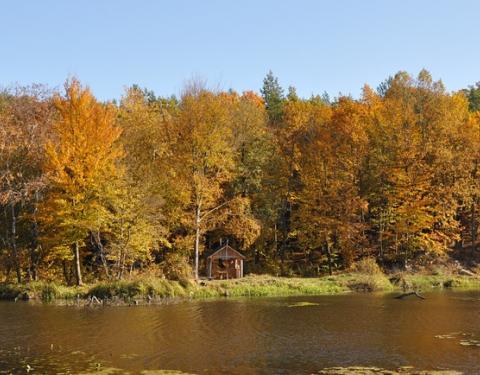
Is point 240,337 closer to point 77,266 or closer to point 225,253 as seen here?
point 77,266

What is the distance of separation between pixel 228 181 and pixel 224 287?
16830 mm

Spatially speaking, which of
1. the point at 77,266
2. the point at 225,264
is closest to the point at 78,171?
the point at 77,266

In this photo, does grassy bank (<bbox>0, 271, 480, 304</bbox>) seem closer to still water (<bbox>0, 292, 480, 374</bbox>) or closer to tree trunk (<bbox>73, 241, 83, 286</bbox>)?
tree trunk (<bbox>73, 241, 83, 286</bbox>)

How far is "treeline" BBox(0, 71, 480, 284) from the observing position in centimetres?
4472

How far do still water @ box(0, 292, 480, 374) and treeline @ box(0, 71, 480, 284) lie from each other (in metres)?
10.7

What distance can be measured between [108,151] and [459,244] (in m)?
38.6

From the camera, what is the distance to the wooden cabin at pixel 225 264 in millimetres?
52094

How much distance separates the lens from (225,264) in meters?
53.1

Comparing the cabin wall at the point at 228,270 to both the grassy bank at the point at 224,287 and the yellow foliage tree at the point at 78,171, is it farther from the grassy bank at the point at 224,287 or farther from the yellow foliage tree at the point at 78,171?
the yellow foliage tree at the point at 78,171

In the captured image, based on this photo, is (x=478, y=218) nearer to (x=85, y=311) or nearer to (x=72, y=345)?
(x=85, y=311)

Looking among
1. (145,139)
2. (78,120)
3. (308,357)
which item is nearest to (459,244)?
(145,139)

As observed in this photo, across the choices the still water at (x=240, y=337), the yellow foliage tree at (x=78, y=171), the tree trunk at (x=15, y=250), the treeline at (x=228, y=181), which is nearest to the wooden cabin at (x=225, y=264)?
the treeline at (x=228, y=181)

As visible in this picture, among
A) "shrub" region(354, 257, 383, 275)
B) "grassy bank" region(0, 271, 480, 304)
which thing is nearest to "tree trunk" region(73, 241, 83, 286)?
"grassy bank" region(0, 271, 480, 304)

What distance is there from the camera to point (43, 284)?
41.9 m
